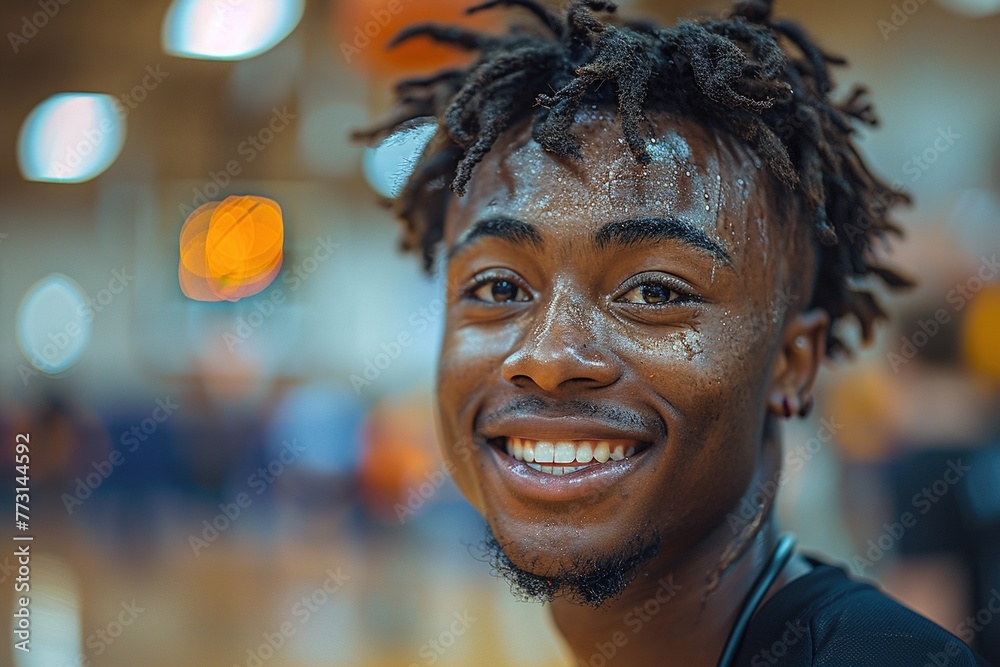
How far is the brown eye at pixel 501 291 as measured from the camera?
1.61 meters

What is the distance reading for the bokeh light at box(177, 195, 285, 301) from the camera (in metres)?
8.01

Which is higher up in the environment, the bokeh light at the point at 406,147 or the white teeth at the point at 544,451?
the bokeh light at the point at 406,147

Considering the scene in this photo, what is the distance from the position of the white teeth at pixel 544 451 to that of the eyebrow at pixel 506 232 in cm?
33

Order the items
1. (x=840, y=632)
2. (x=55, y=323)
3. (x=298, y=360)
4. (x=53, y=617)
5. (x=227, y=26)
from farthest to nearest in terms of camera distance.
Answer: (x=298, y=360) < (x=55, y=323) < (x=227, y=26) < (x=53, y=617) < (x=840, y=632)

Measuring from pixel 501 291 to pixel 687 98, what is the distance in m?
0.47

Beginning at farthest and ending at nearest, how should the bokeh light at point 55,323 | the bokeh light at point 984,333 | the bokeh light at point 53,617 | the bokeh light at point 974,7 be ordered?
the bokeh light at point 55,323 < the bokeh light at point 974,7 < the bokeh light at point 984,333 < the bokeh light at point 53,617

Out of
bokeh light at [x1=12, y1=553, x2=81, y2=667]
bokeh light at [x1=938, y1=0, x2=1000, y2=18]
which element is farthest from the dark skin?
bokeh light at [x1=938, y1=0, x2=1000, y2=18]

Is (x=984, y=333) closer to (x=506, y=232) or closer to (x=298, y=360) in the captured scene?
(x=506, y=232)

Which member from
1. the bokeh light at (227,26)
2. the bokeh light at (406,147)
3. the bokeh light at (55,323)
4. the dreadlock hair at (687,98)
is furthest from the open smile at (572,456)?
the bokeh light at (55,323)

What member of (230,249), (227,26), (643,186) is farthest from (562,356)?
(230,249)

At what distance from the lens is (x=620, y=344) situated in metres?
1.46

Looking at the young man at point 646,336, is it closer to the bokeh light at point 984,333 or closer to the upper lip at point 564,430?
the upper lip at point 564,430

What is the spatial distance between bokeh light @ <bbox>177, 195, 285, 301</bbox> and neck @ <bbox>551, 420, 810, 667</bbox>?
22.9 feet

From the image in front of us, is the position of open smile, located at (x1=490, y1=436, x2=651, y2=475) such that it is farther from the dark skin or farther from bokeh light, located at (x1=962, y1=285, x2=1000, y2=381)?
bokeh light, located at (x1=962, y1=285, x2=1000, y2=381)
